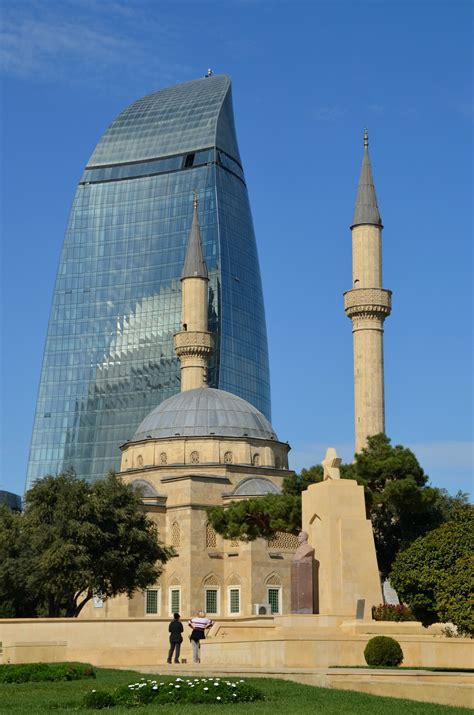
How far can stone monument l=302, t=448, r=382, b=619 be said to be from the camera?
34031mm

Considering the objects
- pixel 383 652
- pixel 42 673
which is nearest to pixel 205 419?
pixel 383 652

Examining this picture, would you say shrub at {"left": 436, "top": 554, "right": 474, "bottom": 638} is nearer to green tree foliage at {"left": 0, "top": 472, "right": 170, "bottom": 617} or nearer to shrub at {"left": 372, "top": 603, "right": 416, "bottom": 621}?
shrub at {"left": 372, "top": 603, "right": 416, "bottom": 621}

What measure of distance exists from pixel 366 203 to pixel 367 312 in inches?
210

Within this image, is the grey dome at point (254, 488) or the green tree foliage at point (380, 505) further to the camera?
the grey dome at point (254, 488)

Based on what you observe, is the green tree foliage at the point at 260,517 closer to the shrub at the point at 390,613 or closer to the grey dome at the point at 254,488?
the shrub at the point at 390,613

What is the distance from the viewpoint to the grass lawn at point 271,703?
18.2 metres

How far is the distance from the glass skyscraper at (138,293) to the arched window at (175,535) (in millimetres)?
49280

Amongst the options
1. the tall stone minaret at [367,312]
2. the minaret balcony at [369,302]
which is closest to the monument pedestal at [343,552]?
the tall stone minaret at [367,312]

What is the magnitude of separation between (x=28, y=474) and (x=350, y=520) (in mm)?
86364

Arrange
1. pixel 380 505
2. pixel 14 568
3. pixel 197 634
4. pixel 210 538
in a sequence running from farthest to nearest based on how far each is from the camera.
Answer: pixel 210 538 < pixel 14 568 < pixel 380 505 < pixel 197 634

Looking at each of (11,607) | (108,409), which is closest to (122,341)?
(108,409)

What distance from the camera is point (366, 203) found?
59344 mm

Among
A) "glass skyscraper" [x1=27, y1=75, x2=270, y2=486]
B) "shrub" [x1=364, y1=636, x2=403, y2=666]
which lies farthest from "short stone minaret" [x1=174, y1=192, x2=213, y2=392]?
"shrub" [x1=364, y1=636, x2=403, y2=666]

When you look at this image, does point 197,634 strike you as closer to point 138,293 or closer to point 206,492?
point 206,492
